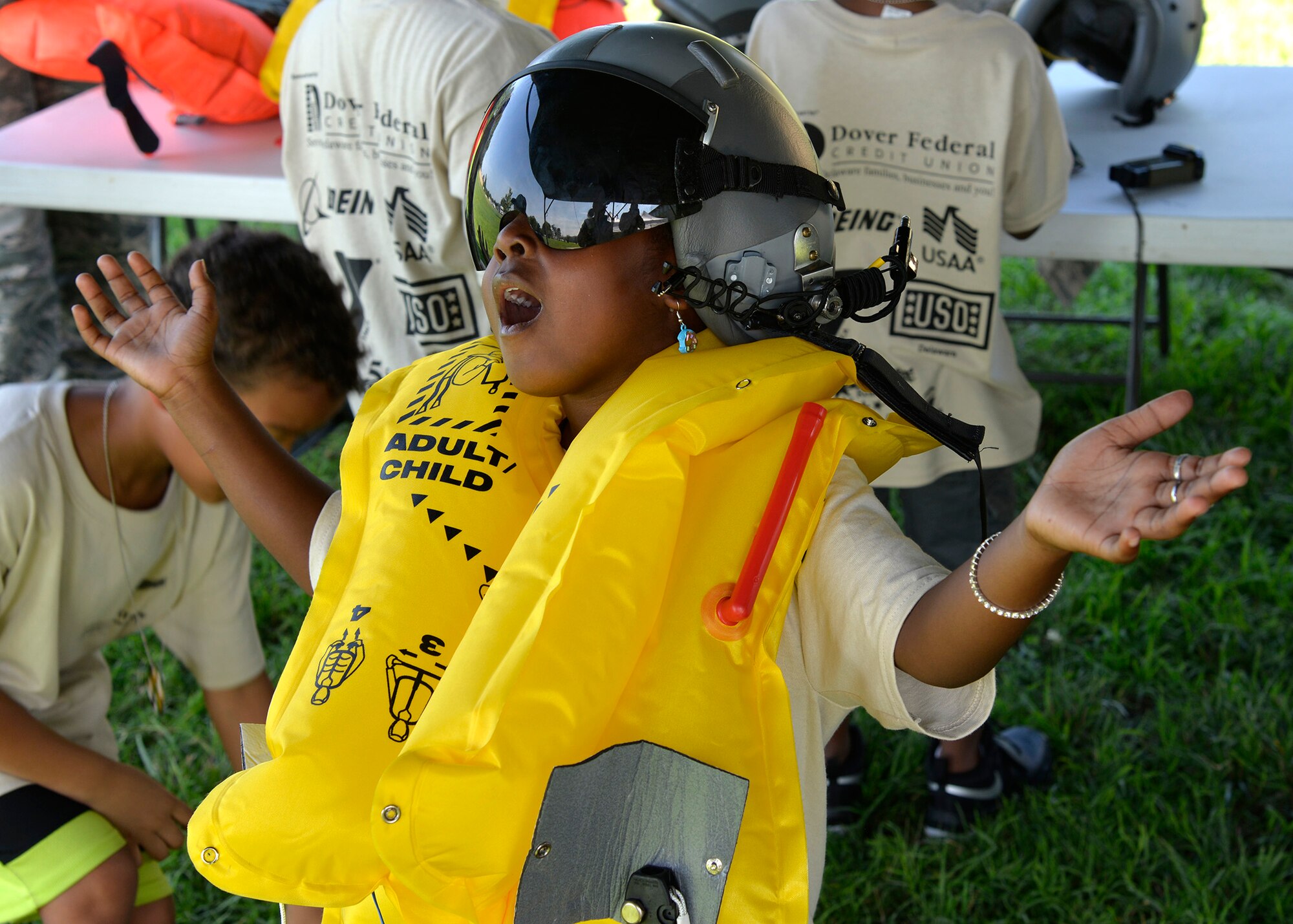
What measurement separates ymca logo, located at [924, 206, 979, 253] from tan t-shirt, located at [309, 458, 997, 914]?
123 centimetres

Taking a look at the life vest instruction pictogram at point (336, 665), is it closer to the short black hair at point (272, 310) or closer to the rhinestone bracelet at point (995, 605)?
the rhinestone bracelet at point (995, 605)

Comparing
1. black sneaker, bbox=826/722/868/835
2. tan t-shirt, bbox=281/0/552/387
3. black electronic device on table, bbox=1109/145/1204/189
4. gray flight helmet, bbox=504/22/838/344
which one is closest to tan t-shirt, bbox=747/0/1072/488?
black electronic device on table, bbox=1109/145/1204/189

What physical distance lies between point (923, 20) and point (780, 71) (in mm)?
292

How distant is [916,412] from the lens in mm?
1275

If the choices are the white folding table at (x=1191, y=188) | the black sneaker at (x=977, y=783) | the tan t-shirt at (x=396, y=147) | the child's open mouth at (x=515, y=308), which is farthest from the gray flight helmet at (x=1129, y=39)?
the child's open mouth at (x=515, y=308)

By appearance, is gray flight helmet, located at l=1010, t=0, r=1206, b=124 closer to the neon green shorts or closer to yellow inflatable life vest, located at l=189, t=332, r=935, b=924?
yellow inflatable life vest, located at l=189, t=332, r=935, b=924

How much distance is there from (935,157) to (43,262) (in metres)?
2.92

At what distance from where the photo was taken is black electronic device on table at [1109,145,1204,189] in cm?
278

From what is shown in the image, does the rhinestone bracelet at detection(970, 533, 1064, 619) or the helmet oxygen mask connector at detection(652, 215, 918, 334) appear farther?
the helmet oxygen mask connector at detection(652, 215, 918, 334)

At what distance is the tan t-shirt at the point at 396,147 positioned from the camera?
2.21 metres

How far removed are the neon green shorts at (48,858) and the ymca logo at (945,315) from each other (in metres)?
1.77

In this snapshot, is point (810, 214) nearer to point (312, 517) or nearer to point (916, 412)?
point (916, 412)

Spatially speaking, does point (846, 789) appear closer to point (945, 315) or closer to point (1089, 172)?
point (945, 315)

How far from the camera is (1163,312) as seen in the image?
14.0 ft
